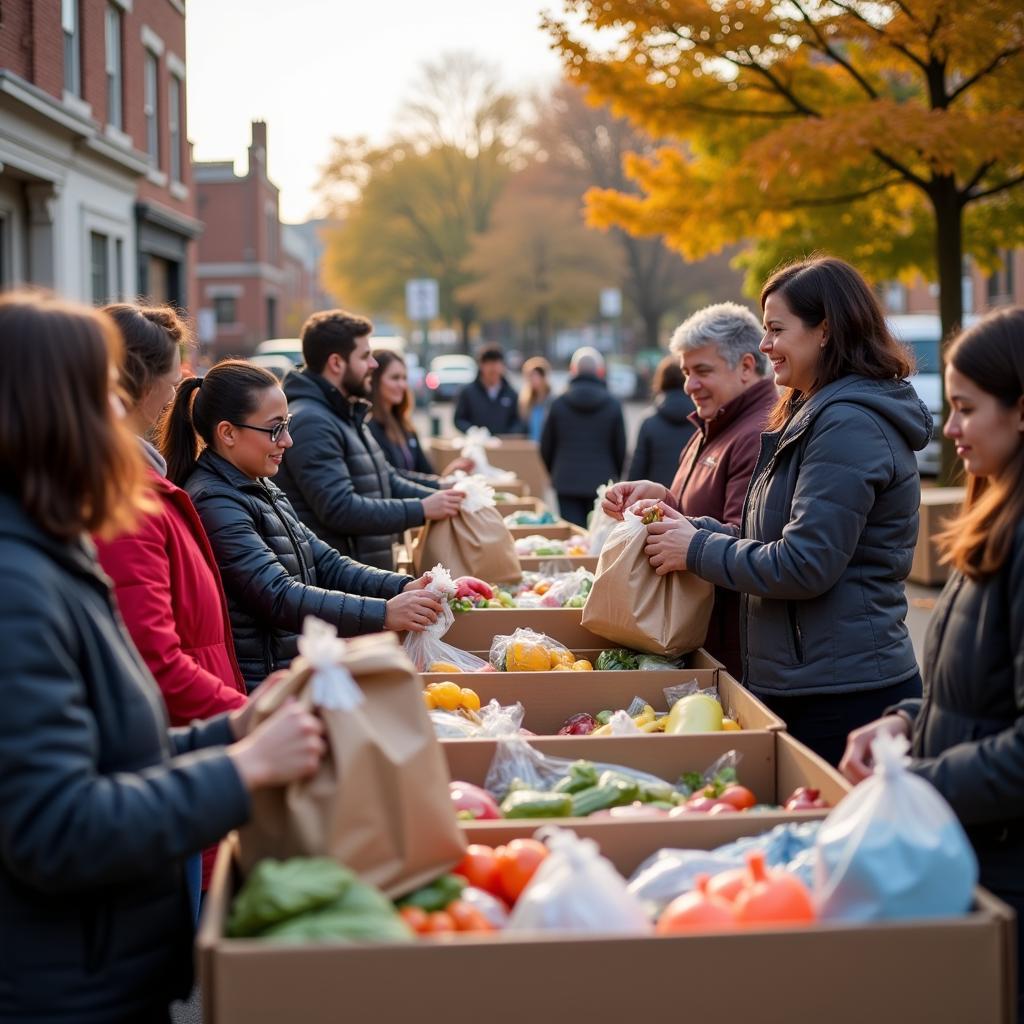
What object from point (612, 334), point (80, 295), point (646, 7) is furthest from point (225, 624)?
point (612, 334)

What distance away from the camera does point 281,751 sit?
2062 mm

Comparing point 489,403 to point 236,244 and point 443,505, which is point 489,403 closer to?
point 443,505

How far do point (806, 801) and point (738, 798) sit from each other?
16cm

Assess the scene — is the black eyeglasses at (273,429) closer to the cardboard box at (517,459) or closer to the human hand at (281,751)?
the human hand at (281,751)

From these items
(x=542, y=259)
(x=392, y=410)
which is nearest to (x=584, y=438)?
(x=392, y=410)

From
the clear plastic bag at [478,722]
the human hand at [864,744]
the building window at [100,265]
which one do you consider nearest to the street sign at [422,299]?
the building window at [100,265]

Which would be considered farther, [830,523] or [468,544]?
[468,544]

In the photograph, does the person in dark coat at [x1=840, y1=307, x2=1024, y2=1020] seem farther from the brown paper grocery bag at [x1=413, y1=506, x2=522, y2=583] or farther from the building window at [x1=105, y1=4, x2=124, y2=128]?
the building window at [x1=105, y1=4, x2=124, y2=128]

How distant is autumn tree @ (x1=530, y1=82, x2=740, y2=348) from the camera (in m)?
52.3

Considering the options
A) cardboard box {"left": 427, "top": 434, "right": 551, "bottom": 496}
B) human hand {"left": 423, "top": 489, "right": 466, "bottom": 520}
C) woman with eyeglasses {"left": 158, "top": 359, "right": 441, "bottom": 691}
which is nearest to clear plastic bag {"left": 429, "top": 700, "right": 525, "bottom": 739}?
woman with eyeglasses {"left": 158, "top": 359, "right": 441, "bottom": 691}

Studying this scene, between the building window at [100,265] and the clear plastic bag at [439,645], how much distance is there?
17693 millimetres

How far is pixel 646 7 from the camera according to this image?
11484 millimetres

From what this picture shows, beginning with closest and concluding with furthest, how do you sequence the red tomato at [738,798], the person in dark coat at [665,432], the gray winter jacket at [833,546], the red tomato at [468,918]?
the red tomato at [468,918] → the red tomato at [738,798] → the gray winter jacket at [833,546] → the person in dark coat at [665,432]

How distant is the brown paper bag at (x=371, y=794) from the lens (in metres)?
2.12
